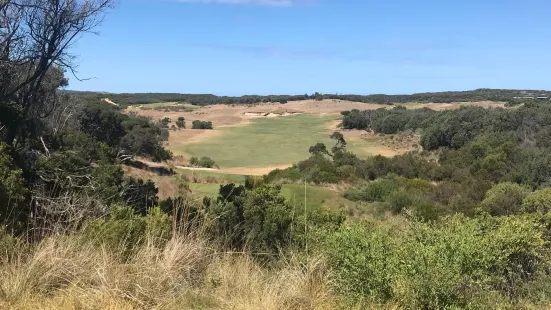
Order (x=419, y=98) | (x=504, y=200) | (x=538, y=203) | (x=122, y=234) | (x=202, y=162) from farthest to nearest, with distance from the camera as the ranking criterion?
(x=419, y=98), (x=202, y=162), (x=504, y=200), (x=538, y=203), (x=122, y=234)

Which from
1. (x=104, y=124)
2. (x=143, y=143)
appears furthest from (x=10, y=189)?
(x=104, y=124)

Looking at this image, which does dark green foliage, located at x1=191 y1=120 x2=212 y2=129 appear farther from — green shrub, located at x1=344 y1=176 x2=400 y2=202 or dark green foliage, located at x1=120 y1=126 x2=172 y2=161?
green shrub, located at x1=344 y1=176 x2=400 y2=202

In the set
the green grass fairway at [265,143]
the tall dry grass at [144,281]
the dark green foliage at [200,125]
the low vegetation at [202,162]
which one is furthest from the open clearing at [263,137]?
the tall dry grass at [144,281]

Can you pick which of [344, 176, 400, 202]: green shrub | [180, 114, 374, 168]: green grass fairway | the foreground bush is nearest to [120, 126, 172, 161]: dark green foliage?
[180, 114, 374, 168]: green grass fairway

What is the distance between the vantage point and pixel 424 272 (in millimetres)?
3576

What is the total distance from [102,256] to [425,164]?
4327 centimetres

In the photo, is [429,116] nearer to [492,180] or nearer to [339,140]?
[339,140]

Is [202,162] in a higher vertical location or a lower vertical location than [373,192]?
lower

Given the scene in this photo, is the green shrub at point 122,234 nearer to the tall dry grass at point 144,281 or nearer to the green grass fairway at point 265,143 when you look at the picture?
the tall dry grass at point 144,281

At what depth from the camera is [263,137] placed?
242ft

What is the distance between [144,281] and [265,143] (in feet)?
215

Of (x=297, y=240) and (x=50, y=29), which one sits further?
(x=50, y=29)

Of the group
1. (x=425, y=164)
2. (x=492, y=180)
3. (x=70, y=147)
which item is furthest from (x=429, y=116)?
(x=70, y=147)

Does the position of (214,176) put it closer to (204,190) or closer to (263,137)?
(204,190)
